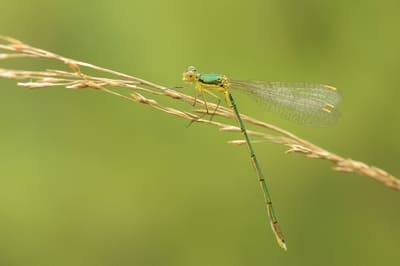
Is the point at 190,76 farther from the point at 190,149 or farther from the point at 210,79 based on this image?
the point at 190,149

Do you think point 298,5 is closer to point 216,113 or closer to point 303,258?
point 303,258

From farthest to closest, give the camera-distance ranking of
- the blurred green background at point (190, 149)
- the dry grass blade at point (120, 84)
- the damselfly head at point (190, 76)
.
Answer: the blurred green background at point (190, 149)
the damselfly head at point (190, 76)
the dry grass blade at point (120, 84)

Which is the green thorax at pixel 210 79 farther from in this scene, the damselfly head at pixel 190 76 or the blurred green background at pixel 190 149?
the blurred green background at pixel 190 149

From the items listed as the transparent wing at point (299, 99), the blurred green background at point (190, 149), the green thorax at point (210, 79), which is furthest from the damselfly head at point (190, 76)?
the blurred green background at point (190, 149)

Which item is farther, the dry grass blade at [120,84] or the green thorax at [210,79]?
the green thorax at [210,79]

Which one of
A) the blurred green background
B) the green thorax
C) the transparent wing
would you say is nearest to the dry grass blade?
the transparent wing

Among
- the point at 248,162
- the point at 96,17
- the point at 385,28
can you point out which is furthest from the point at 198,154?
the point at 385,28

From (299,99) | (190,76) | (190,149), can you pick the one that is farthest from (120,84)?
(190,149)
